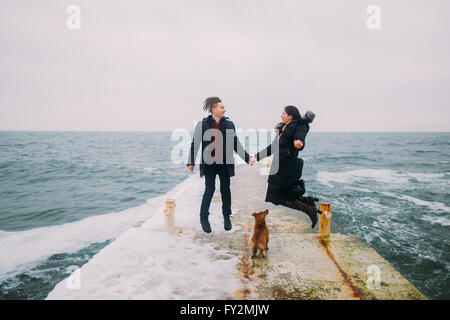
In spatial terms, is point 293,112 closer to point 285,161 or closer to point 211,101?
point 285,161

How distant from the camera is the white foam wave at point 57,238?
5930 millimetres

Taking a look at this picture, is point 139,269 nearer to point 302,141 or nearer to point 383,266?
point 302,141

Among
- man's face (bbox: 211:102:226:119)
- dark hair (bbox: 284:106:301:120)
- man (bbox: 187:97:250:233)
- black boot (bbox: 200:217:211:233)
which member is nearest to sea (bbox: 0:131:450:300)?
black boot (bbox: 200:217:211:233)

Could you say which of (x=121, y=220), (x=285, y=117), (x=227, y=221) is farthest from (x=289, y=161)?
(x=121, y=220)

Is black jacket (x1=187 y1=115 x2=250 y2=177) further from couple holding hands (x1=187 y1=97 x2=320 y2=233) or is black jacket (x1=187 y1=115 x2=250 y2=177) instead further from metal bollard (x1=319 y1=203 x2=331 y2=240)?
metal bollard (x1=319 y1=203 x2=331 y2=240)

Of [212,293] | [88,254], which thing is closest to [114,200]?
[88,254]

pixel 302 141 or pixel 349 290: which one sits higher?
pixel 302 141

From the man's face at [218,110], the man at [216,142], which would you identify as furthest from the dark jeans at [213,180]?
the man's face at [218,110]

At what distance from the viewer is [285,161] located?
12.7 ft

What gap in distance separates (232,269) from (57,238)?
6865 mm

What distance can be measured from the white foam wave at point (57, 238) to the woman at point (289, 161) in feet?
18.3

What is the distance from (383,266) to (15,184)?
845 inches

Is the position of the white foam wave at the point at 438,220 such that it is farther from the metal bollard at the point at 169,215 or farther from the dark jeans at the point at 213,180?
the metal bollard at the point at 169,215

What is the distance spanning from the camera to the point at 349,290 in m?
2.78
